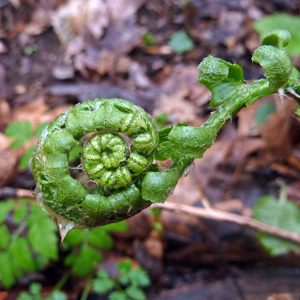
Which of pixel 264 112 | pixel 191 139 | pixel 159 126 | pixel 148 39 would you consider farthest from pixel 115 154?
pixel 148 39

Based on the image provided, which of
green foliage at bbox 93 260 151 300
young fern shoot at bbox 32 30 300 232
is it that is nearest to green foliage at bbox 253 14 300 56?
green foliage at bbox 93 260 151 300

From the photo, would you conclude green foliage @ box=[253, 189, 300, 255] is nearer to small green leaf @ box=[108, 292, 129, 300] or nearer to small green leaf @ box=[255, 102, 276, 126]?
small green leaf @ box=[255, 102, 276, 126]

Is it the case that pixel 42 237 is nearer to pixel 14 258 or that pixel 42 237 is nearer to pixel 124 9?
pixel 14 258

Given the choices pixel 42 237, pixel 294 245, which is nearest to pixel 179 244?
pixel 294 245

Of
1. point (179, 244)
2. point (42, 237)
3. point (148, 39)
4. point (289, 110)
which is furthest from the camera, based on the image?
point (148, 39)

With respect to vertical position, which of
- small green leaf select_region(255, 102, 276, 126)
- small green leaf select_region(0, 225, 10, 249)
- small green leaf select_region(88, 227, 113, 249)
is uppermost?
small green leaf select_region(0, 225, 10, 249)

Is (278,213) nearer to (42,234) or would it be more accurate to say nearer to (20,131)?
(42,234)
